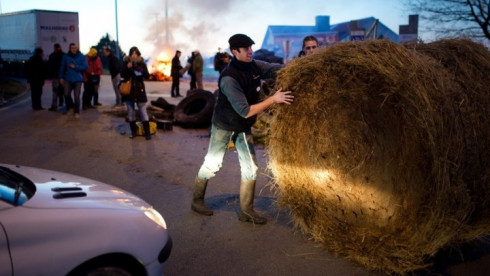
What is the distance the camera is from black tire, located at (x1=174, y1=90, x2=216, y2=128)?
12133 mm

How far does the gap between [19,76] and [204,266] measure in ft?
108

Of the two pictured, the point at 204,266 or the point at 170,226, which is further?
the point at 170,226

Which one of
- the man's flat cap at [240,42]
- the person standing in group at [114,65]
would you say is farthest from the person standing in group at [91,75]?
the man's flat cap at [240,42]

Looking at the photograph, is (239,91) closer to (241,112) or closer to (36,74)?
(241,112)

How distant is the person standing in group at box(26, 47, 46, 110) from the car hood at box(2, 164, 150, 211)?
464 inches

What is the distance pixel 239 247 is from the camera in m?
4.67

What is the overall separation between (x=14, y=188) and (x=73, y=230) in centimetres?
61

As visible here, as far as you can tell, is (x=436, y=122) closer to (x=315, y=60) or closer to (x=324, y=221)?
(x=315, y=60)

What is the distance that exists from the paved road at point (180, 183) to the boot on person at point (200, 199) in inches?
3.7

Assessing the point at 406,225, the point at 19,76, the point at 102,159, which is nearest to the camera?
the point at 406,225

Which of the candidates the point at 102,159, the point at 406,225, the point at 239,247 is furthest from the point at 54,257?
the point at 102,159

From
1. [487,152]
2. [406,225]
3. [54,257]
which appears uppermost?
[487,152]

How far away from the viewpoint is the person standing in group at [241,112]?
490 cm

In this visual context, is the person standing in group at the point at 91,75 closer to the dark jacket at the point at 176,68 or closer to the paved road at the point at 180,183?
the paved road at the point at 180,183
